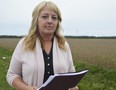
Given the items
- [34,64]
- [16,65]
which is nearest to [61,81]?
[34,64]

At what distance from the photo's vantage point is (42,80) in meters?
3.67

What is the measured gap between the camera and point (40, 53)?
12.1 ft

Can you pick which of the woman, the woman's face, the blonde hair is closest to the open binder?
the woman

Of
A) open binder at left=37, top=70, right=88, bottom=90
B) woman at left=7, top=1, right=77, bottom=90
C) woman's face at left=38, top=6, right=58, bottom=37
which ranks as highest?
woman's face at left=38, top=6, right=58, bottom=37

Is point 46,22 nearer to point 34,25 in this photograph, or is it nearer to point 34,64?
point 34,25

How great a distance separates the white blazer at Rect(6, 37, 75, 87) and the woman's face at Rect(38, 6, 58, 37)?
0.12 metres

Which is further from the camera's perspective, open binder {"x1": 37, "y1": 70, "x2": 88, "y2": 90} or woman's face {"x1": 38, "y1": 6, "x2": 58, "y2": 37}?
woman's face {"x1": 38, "y1": 6, "x2": 58, "y2": 37}

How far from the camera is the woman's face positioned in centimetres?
373

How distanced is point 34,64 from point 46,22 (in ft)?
1.43

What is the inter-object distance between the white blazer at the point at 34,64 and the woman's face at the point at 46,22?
12cm

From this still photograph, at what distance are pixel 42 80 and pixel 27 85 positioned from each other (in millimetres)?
155

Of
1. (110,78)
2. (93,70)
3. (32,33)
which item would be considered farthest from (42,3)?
(93,70)

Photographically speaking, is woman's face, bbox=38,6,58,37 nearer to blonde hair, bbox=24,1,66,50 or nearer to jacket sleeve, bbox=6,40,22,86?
blonde hair, bbox=24,1,66,50

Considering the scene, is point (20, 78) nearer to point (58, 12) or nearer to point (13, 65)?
point (13, 65)
